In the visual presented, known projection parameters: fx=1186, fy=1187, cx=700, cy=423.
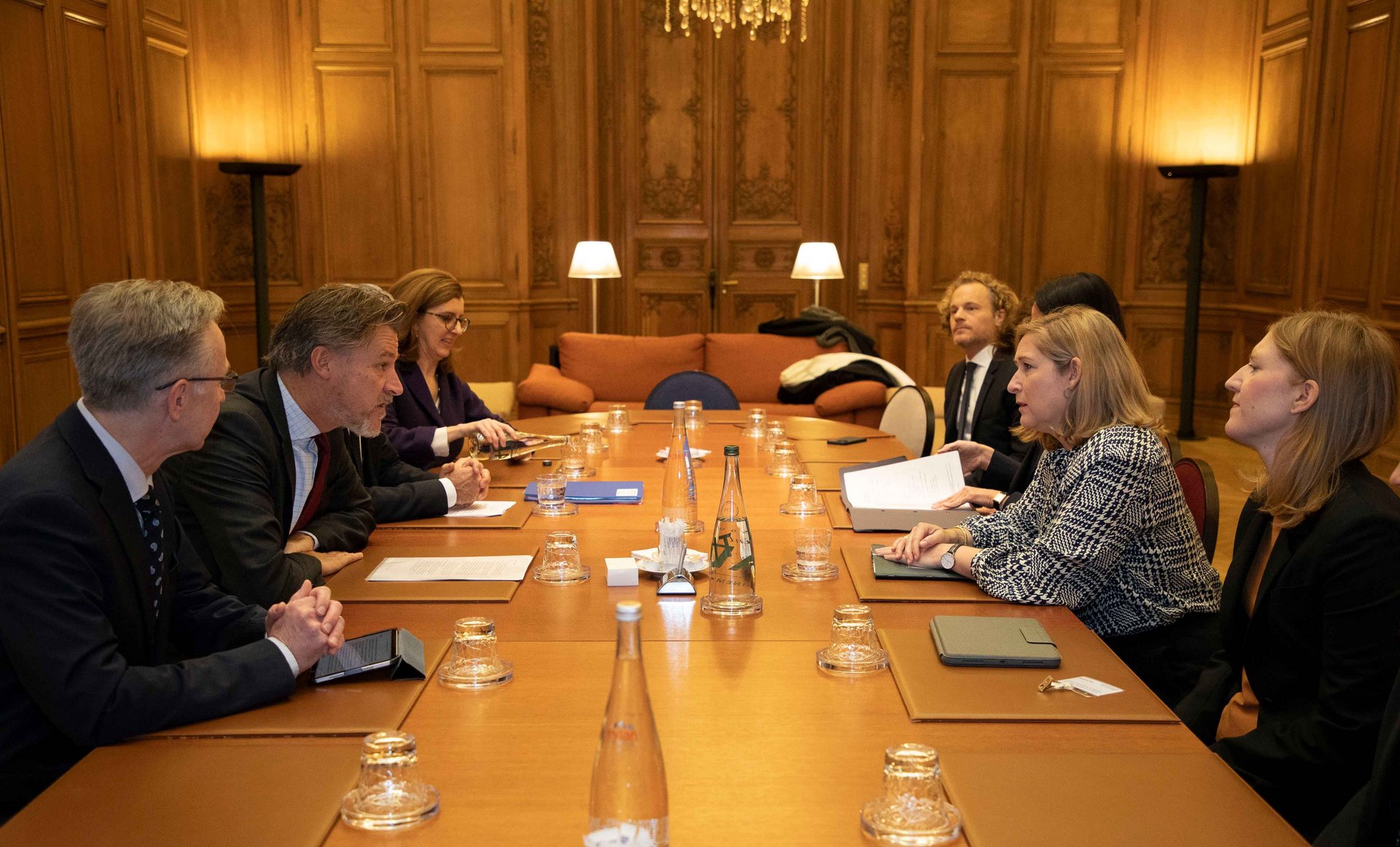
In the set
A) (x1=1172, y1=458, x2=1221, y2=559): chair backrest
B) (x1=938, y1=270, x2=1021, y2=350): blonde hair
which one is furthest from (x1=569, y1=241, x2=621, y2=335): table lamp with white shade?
(x1=1172, y1=458, x2=1221, y2=559): chair backrest

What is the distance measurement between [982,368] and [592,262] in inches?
157

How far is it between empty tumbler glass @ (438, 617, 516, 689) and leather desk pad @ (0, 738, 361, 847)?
25 centimetres

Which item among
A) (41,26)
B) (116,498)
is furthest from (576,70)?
(116,498)

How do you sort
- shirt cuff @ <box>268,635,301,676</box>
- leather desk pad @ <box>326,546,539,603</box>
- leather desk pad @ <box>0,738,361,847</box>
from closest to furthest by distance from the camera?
1. leather desk pad @ <box>0,738,361,847</box>
2. shirt cuff @ <box>268,635,301,676</box>
3. leather desk pad @ <box>326,546,539,603</box>

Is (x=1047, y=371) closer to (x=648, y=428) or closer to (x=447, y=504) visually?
(x=447, y=504)

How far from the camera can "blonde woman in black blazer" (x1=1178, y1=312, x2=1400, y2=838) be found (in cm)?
197

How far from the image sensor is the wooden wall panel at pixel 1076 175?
8.96m

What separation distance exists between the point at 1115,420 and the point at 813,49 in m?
7.45

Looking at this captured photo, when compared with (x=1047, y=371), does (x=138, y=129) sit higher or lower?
higher

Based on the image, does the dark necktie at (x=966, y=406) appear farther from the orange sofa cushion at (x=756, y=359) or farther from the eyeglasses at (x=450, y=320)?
the orange sofa cushion at (x=756, y=359)

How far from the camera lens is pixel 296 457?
8.91 feet

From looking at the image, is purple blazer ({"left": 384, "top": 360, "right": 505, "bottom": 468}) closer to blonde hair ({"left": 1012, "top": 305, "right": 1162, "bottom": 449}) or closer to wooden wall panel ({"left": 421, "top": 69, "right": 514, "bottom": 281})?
blonde hair ({"left": 1012, "top": 305, "right": 1162, "bottom": 449})

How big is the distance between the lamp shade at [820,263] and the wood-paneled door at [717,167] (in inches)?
41.4

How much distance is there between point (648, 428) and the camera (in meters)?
4.79
